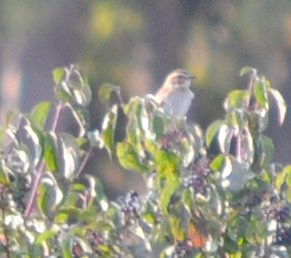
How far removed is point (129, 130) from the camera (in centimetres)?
250

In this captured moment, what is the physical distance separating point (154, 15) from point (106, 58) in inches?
11.2

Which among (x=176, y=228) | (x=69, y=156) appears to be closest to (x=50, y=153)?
(x=69, y=156)

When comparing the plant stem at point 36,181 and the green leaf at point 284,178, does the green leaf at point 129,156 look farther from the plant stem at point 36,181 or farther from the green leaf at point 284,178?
the green leaf at point 284,178

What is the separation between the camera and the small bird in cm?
559

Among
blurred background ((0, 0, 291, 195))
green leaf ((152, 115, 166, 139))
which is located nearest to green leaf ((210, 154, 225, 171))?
green leaf ((152, 115, 166, 139))

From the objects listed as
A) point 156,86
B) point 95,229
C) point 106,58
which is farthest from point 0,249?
point 156,86

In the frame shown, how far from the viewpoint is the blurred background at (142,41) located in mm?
5344

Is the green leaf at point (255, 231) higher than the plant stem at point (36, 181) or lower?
lower

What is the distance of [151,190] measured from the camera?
253cm

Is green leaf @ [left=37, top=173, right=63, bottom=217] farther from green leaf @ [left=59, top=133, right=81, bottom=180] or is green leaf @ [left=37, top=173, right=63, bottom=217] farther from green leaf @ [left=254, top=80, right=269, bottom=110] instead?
green leaf @ [left=254, top=80, right=269, bottom=110]

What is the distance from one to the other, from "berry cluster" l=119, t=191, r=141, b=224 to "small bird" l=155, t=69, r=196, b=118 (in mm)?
2884

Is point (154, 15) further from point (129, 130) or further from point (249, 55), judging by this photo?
point (129, 130)

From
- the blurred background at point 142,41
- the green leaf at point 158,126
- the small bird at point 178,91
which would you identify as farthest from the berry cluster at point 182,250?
the small bird at point 178,91

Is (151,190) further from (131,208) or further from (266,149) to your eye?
(266,149)
